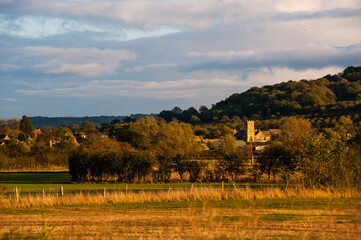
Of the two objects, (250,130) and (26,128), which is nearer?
(26,128)

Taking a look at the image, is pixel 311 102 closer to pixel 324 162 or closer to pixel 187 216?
pixel 324 162

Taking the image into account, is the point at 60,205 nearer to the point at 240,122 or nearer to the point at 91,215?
the point at 91,215

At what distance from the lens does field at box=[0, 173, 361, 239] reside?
32.1 ft

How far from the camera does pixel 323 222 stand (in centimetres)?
1450

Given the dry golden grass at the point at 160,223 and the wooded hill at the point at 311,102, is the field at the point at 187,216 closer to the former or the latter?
the dry golden grass at the point at 160,223

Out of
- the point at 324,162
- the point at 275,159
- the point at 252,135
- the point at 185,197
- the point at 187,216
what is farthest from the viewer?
the point at 252,135

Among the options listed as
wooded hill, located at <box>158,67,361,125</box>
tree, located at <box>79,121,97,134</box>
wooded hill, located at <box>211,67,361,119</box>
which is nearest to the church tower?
wooded hill, located at <box>158,67,361,125</box>

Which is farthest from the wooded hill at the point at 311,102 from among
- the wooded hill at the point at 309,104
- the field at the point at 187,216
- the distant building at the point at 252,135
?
the field at the point at 187,216

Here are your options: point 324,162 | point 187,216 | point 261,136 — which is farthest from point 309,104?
point 187,216

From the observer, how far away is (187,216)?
1622cm

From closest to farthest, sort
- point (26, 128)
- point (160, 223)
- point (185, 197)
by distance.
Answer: point (160, 223) < point (185, 197) < point (26, 128)

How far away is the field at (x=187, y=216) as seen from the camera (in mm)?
9794

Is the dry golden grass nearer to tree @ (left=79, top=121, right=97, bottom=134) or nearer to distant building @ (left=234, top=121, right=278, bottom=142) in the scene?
distant building @ (left=234, top=121, right=278, bottom=142)

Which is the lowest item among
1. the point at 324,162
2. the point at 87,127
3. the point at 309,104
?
the point at 324,162
